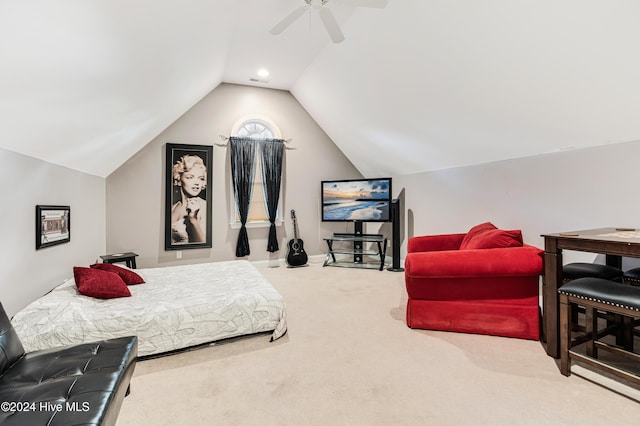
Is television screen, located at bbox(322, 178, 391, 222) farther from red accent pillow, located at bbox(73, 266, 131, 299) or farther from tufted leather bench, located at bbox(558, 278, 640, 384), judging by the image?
red accent pillow, located at bbox(73, 266, 131, 299)

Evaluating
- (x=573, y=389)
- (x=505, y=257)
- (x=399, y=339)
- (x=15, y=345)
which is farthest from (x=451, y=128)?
(x=15, y=345)

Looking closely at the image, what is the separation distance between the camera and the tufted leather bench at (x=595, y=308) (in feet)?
5.34

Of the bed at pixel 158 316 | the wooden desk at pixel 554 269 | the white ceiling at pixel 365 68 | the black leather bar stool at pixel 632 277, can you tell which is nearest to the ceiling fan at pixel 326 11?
the white ceiling at pixel 365 68

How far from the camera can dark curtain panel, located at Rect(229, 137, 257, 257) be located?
5.12 meters

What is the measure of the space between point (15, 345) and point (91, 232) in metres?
2.84

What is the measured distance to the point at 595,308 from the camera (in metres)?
1.79

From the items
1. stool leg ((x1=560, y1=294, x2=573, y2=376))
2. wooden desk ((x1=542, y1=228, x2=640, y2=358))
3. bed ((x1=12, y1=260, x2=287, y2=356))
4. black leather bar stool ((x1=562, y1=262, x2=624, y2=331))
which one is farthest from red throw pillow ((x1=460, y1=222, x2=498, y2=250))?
bed ((x1=12, y1=260, x2=287, y2=356))

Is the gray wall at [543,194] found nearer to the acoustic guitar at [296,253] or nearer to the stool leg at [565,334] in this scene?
the stool leg at [565,334]

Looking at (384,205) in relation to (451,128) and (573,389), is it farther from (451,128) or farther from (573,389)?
(573,389)

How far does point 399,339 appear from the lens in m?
2.45

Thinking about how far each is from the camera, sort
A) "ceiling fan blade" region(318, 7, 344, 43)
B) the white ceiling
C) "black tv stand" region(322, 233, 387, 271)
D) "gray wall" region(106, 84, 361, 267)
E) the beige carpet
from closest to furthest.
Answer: the beige carpet, the white ceiling, "ceiling fan blade" region(318, 7, 344, 43), "gray wall" region(106, 84, 361, 267), "black tv stand" region(322, 233, 387, 271)

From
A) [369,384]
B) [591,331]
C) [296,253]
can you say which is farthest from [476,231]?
[296,253]

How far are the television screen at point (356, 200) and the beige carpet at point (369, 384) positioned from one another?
2.66 meters

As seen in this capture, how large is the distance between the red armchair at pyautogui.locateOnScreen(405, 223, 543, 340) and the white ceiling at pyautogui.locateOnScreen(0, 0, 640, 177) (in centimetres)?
124
